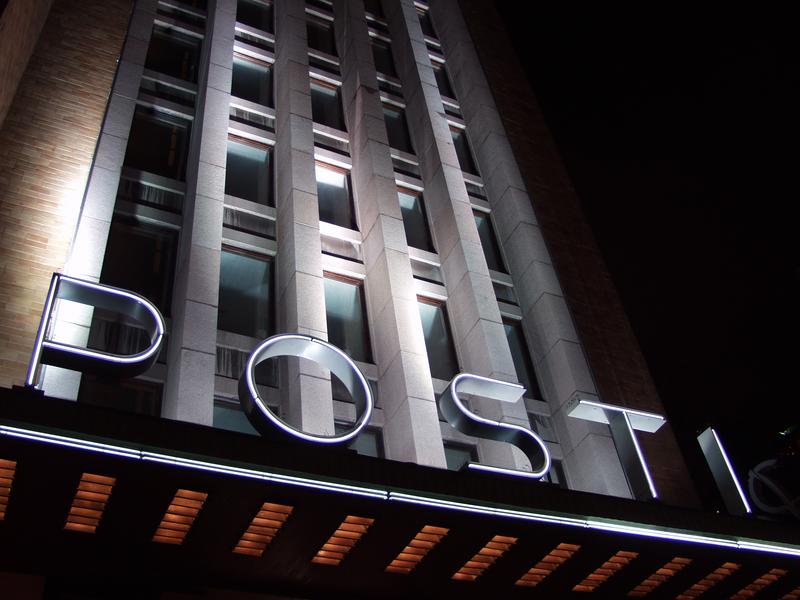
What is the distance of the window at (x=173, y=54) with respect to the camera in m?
24.7

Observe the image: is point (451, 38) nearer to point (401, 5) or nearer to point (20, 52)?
point (401, 5)

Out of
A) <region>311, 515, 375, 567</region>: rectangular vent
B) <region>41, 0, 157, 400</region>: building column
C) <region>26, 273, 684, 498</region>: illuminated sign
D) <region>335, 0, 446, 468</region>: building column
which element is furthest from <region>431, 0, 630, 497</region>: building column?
<region>41, 0, 157, 400</region>: building column

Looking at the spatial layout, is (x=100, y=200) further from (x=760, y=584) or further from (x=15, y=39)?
(x=760, y=584)

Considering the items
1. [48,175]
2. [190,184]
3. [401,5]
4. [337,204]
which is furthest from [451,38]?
[48,175]

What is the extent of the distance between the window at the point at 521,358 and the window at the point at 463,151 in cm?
717

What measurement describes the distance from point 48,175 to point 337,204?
8.46 meters

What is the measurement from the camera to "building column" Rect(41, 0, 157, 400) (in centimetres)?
1474

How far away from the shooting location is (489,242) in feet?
82.9

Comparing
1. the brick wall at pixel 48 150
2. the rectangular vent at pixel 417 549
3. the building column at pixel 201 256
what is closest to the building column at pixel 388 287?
the rectangular vent at pixel 417 549

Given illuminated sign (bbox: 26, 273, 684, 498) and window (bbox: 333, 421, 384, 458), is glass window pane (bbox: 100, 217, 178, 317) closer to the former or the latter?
illuminated sign (bbox: 26, 273, 684, 498)

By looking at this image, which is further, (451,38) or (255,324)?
(451,38)

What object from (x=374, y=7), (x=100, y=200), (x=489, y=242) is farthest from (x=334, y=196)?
(x=374, y=7)

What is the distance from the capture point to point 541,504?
1312 centimetres

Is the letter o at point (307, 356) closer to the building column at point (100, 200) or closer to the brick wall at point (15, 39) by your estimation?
the building column at point (100, 200)
